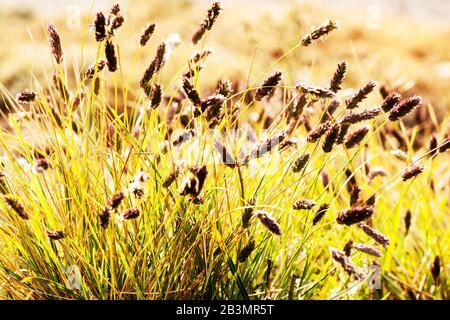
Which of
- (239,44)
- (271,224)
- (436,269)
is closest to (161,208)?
(271,224)

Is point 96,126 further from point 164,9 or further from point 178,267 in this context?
point 164,9

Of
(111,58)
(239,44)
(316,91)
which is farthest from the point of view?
(239,44)

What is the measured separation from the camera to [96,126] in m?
2.14

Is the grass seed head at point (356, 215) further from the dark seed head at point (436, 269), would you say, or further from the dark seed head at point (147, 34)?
the dark seed head at point (436, 269)

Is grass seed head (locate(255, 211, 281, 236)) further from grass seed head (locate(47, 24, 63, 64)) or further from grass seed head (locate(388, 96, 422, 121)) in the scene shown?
grass seed head (locate(47, 24, 63, 64))

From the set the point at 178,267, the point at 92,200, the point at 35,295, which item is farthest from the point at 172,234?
the point at 35,295

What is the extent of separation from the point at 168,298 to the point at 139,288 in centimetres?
9

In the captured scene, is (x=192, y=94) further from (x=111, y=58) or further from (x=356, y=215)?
(x=356, y=215)

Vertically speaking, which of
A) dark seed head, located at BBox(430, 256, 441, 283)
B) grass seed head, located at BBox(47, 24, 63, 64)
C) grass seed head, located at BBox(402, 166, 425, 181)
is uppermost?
grass seed head, located at BBox(47, 24, 63, 64)


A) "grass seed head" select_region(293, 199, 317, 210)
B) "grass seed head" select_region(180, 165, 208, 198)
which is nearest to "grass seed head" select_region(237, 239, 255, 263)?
"grass seed head" select_region(293, 199, 317, 210)

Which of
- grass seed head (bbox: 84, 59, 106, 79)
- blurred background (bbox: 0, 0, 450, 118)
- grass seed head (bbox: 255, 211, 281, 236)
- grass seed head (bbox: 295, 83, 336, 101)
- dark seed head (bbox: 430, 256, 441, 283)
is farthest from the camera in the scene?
blurred background (bbox: 0, 0, 450, 118)

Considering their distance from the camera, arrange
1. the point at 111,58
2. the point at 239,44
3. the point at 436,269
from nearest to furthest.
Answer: the point at 111,58 → the point at 436,269 → the point at 239,44

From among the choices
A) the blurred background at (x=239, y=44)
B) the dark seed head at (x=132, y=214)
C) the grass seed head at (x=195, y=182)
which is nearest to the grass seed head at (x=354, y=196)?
the grass seed head at (x=195, y=182)

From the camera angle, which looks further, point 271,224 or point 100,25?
point 100,25
